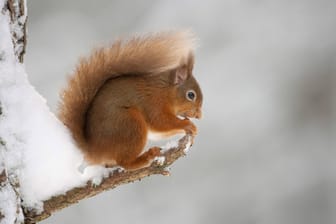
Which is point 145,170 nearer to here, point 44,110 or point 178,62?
point 44,110

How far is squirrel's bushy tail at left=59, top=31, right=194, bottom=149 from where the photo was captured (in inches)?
78.1

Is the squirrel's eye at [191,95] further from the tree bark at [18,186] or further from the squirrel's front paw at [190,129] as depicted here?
the tree bark at [18,186]

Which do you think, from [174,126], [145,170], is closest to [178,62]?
[174,126]

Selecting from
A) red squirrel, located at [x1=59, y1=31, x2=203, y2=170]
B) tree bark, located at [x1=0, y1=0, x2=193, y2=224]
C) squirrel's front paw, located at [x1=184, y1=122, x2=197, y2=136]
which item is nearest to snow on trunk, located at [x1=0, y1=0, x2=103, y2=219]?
tree bark, located at [x1=0, y1=0, x2=193, y2=224]

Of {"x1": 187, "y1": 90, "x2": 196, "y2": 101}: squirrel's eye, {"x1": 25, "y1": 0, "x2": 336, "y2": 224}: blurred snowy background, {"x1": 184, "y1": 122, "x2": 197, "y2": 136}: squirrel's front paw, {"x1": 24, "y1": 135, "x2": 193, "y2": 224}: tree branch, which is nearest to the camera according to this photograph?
{"x1": 24, "y1": 135, "x2": 193, "y2": 224}: tree branch

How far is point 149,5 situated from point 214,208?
5.06ft

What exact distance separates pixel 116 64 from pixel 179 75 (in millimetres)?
305

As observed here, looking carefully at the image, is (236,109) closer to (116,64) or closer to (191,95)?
(191,95)

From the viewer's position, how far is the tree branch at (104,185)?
1.65 metres

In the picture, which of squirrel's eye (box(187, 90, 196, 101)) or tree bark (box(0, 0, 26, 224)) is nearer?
tree bark (box(0, 0, 26, 224))

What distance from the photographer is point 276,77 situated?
4.89 meters

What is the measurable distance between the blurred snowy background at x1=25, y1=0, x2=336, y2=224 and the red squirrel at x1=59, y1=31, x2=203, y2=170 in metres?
2.31

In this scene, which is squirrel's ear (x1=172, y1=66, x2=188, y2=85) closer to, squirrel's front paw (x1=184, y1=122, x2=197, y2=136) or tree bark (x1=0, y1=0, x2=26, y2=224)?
squirrel's front paw (x1=184, y1=122, x2=197, y2=136)

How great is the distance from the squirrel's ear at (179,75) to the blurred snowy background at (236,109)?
2.28 meters
